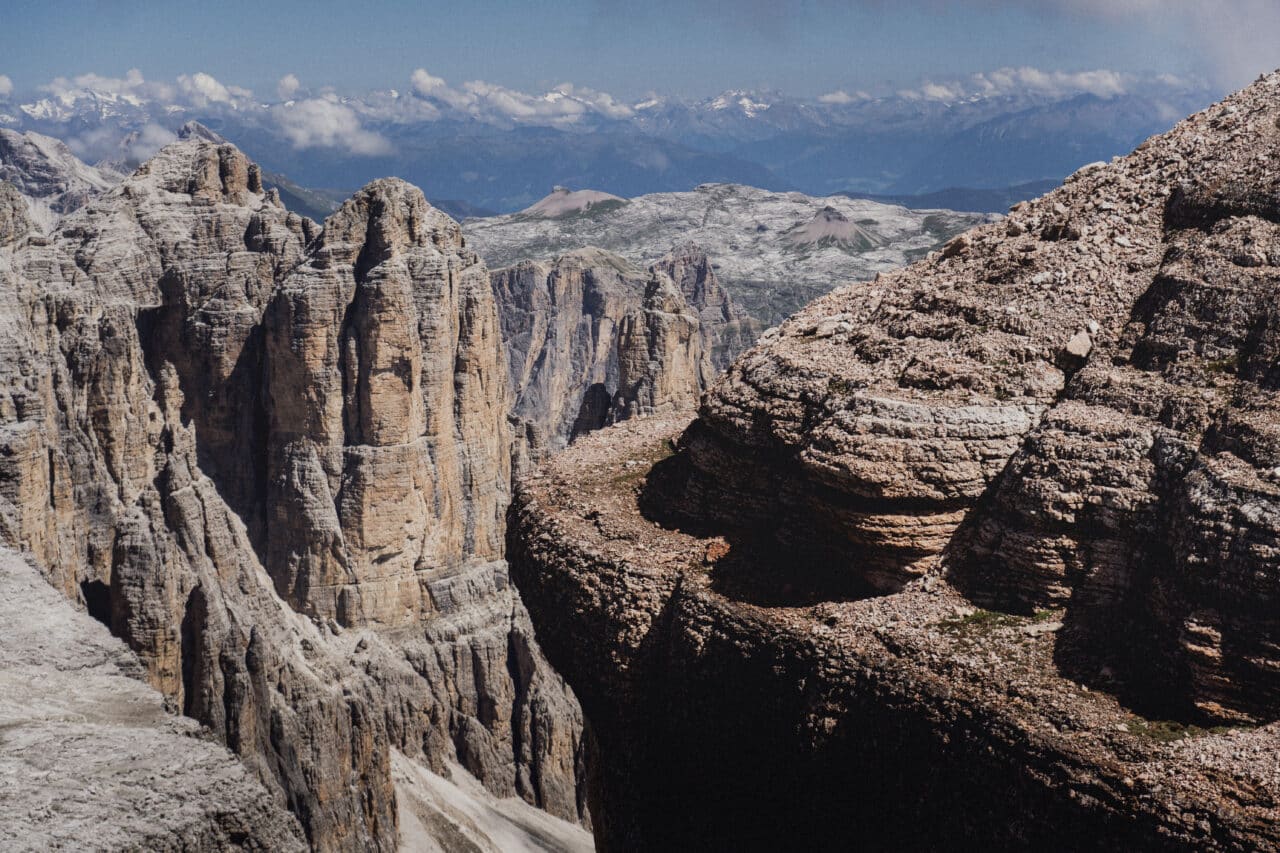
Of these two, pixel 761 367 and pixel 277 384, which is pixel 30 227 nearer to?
pixel 277 384

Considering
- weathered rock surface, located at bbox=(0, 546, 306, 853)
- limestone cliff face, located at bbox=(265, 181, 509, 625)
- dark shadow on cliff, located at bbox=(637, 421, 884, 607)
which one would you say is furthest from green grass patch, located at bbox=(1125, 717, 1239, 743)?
limestone cliff face, located at bbox=(265, 181, 509, 625)

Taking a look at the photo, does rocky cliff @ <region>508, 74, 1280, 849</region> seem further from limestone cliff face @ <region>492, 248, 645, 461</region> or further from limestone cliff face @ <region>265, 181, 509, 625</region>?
limestone cliff face @ <region>492, 248, 645, 461</region>

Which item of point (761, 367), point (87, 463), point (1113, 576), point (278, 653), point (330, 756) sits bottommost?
point (330, 756)

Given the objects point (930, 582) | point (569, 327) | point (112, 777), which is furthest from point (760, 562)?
point (569, 327)

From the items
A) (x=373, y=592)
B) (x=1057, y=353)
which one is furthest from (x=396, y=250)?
(x=1057, y=353)

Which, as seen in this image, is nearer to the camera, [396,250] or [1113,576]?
[1113,576]
